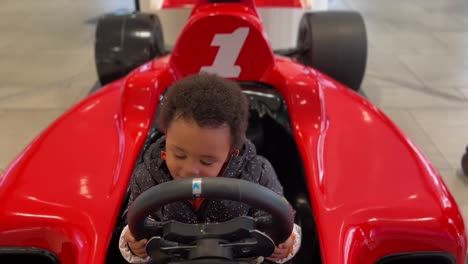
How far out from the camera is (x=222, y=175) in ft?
3.18

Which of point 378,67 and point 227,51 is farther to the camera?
point 378,67

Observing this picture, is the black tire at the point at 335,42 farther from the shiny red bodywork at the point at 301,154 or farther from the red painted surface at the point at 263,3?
the shiny red bodywork at the point at 301,154

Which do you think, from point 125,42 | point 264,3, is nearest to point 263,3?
point 264,3

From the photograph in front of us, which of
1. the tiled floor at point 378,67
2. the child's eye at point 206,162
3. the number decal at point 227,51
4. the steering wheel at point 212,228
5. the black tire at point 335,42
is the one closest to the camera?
the steering wheel at point 212,228

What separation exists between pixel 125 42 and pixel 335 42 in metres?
0.83

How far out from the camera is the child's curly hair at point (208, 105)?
82 cm

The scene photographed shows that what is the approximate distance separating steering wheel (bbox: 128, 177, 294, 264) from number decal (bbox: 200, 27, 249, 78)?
77 centimetres

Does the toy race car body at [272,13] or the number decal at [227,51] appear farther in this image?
the toy race car body at [272,13]

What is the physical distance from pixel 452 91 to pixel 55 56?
2221 mm

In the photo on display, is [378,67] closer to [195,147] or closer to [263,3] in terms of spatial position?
[263,3]

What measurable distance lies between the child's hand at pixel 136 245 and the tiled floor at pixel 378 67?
1.26m

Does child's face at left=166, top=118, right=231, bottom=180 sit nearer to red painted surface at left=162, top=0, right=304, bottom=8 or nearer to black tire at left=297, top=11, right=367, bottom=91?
black tire at left=297, top=11, right=367, bottom=91

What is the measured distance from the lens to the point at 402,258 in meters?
1.03

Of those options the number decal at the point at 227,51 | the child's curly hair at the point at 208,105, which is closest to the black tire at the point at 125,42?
the number decal at the point at 227,51
